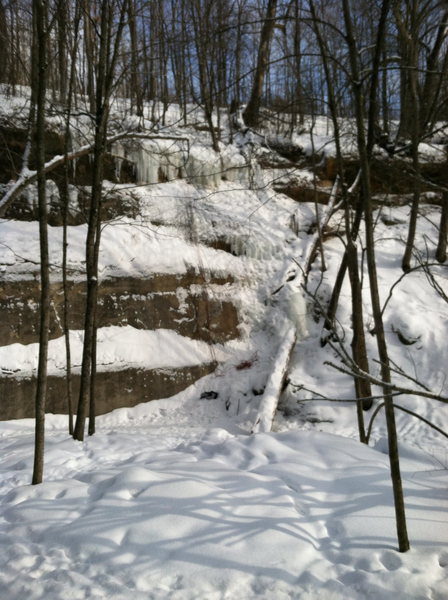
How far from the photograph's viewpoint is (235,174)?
1561 cm

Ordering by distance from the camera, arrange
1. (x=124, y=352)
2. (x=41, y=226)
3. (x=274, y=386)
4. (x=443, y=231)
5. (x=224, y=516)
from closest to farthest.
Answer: (x=224, y=516) → (x=41, y=226) → (x=274, y=386) → (x=124, y=352) → (x=443, y=231)

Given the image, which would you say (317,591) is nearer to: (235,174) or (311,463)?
(311,463)

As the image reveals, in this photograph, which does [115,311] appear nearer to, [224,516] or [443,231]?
[224,516]

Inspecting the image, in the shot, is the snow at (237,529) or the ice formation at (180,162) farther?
the ice formation at (180,162)

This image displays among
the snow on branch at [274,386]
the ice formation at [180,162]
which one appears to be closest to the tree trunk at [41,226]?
the snow on branch at [274,386]

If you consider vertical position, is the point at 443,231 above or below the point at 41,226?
above

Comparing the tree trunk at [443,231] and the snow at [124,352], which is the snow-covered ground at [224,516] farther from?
the tree trunk at [443,231]

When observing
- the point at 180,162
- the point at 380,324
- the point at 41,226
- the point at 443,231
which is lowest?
the point at 380,324

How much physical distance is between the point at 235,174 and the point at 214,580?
561 inches

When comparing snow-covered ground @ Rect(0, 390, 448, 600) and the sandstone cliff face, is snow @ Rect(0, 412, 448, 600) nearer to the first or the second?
snow-covered ground @ Rect(0, 390, 448, 600)

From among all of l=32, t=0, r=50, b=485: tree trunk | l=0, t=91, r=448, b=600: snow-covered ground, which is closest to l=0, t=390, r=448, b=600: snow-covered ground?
l=0, t=91, r=448, b=600: snow-covered ground

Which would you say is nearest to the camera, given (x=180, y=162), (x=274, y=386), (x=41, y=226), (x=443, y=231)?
(x=41, y=226)

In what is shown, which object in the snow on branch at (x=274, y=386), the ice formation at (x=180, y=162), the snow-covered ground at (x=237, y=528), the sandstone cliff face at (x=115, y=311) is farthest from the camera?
the ice formation at (x=180, y=162)

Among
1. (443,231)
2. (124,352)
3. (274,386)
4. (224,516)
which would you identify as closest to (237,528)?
(224,516)
